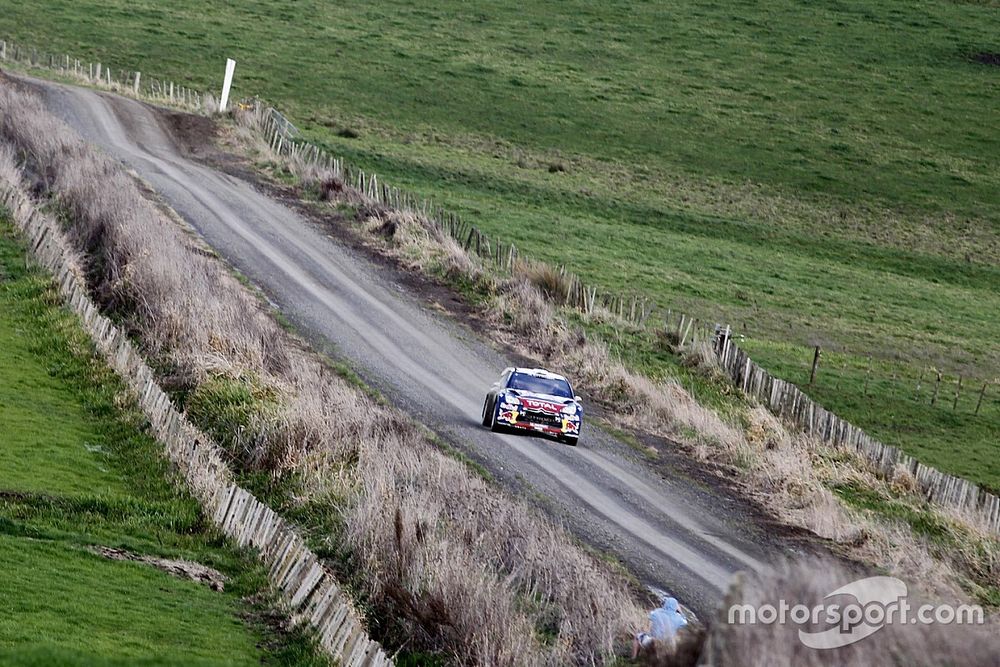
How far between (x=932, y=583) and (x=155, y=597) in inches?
484

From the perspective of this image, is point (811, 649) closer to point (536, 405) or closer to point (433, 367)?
point (536, 405)

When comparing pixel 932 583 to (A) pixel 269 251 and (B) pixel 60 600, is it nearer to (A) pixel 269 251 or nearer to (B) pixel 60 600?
(B) pixel 60 600

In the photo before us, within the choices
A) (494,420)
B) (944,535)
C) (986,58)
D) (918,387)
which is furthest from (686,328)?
(986,58)

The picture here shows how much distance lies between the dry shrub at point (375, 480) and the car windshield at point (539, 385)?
8.86ft

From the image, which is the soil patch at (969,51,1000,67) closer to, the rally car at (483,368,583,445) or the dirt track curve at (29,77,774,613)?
the dirt track curve at (29,77,774,613)

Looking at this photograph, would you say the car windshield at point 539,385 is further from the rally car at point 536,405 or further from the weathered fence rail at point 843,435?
the weathered fence rail at point 843,435

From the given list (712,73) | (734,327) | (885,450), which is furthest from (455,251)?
(712,73)

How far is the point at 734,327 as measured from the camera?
47031mm

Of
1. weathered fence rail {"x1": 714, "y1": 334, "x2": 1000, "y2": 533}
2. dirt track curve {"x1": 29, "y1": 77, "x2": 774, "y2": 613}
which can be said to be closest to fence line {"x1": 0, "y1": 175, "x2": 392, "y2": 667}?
dirt track curve {"x1": 29, "y1": 77, "x2": 774, "y2": 613}

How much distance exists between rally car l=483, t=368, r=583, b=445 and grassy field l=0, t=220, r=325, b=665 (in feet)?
26.8

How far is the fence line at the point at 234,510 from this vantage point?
14.8m

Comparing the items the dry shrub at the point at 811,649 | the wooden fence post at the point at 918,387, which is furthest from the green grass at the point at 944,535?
the dry shrub at the point at 811,649

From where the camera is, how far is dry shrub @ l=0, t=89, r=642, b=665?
15.6 m

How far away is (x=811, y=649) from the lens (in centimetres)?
849
